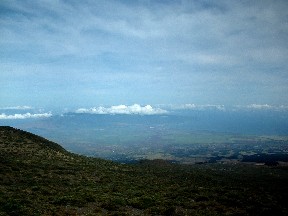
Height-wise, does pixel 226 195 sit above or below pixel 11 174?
below

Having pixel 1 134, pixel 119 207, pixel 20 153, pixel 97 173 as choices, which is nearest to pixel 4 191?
pixel 119 207

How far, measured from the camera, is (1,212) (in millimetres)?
20938

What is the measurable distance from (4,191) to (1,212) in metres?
6.02

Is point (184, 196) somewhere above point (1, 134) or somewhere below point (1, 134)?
below

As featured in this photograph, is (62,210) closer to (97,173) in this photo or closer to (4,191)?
(4,191)

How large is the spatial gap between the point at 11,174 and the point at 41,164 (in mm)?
8898

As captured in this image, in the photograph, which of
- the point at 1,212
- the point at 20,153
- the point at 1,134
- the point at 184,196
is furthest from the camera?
the point at 1,134

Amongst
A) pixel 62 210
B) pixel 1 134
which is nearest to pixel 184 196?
pixel 62 210

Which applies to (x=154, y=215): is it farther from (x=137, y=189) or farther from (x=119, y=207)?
(x=137, y=189)

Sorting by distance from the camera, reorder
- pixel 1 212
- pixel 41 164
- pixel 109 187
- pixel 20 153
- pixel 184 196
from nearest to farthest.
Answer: pixel 1 212, pixel 184 196, pixel 109 187, pixel 41 164, pixel 20 153

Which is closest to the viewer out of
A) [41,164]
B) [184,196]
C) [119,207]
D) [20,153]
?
[119,207]

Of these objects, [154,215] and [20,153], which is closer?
[154,215]

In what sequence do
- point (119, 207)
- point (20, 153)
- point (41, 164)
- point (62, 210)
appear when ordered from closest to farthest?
point (62, 210), point (119, 207), point (41, 164), point (20, 153)

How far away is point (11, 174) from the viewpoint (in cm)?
3312
